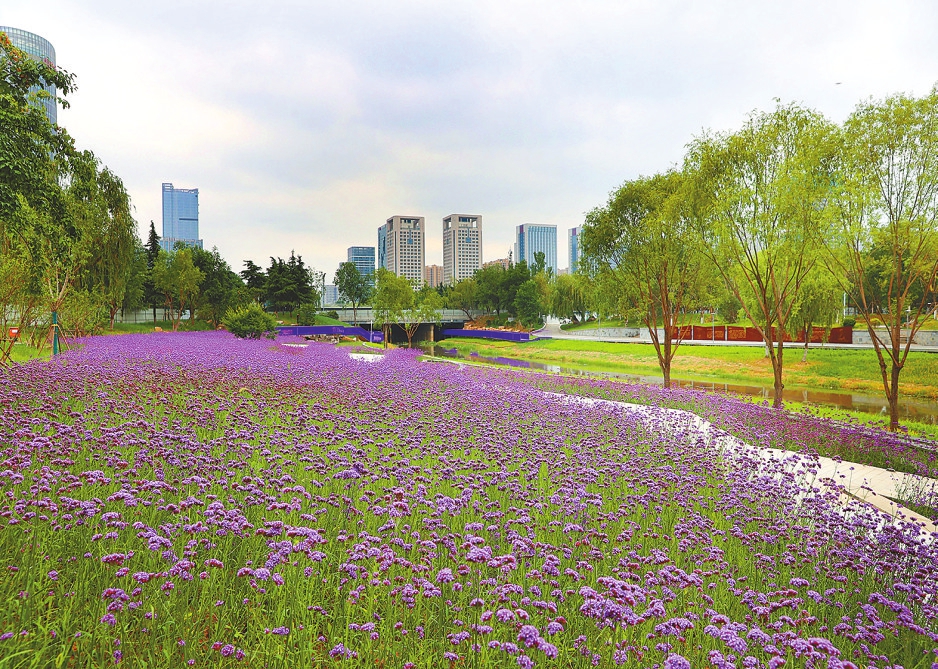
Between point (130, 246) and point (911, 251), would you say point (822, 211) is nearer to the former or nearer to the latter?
point (911, 251)

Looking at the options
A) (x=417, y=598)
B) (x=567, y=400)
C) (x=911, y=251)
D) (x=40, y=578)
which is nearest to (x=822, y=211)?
(x=911, y=251)

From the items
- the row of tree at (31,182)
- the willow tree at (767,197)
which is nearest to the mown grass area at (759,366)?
the willow tree at (767,197)

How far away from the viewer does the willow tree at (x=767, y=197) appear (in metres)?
16.2

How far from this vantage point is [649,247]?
2198cm

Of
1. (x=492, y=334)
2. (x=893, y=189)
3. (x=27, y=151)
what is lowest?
(x=492, y=334)

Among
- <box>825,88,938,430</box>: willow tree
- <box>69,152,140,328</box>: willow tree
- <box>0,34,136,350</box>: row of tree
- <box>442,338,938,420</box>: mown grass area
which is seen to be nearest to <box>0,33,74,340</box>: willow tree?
<box>0,34,136,350</box>: row of tree

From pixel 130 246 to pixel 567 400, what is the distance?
34680mm

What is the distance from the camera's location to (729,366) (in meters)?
35.5

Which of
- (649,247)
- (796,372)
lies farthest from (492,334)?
(649,247)

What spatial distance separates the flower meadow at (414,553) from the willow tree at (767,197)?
10.1m

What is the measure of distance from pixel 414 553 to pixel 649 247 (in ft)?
65.1

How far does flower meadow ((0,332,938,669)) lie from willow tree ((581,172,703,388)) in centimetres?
A: 1354

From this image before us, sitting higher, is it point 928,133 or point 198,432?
point 928,133

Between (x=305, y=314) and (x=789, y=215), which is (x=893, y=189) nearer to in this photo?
(x=789, y=215)
